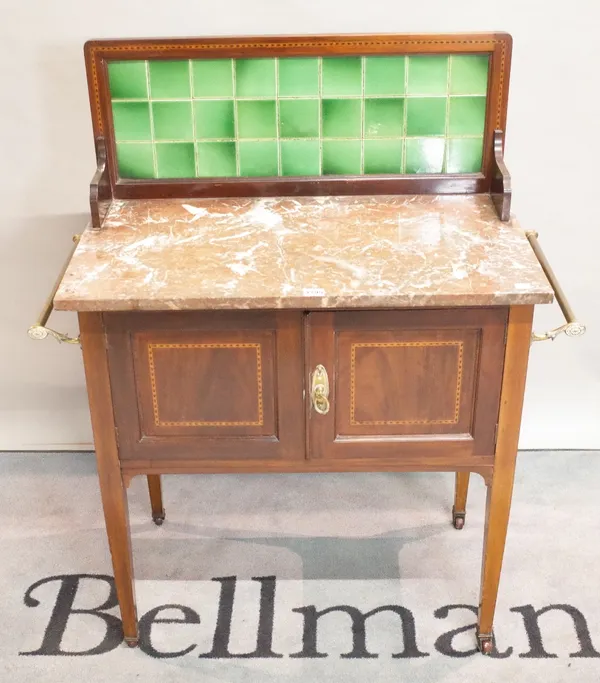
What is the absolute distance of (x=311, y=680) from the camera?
7.05 feet

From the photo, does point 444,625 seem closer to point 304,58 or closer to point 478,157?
point 478,157

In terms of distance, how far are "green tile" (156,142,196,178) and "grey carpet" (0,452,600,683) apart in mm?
998

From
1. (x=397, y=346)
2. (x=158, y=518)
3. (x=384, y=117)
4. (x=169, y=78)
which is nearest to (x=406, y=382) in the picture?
(x=397, y=346)

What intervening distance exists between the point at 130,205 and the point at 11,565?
1.03 metres

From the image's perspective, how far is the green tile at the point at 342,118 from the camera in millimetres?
2215

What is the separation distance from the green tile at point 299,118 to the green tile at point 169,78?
0.23 m

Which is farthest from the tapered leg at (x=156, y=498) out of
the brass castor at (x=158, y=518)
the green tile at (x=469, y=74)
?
the green tile at (x=469, y=74)

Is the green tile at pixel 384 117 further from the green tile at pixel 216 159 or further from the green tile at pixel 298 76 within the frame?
the green tile at pixel 216 159

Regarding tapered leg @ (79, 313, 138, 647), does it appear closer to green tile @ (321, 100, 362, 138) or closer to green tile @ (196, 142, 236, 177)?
green tile @ (196, 142, 236, 177)

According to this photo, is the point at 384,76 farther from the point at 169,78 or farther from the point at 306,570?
the point at 306,570

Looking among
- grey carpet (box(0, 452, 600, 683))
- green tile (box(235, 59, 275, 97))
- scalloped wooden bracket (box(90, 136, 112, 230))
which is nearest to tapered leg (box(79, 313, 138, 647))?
grey carpet (box(0, 452, 600, 683))

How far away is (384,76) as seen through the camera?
218cm

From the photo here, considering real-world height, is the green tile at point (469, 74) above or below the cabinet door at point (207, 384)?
above

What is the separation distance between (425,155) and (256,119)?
0.42m
